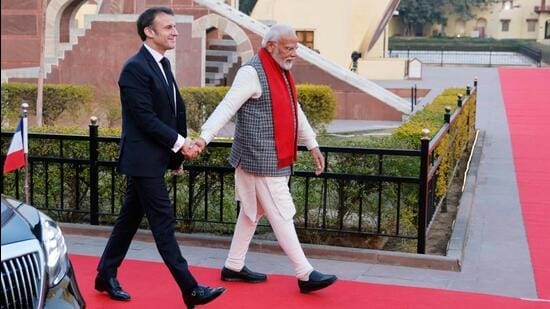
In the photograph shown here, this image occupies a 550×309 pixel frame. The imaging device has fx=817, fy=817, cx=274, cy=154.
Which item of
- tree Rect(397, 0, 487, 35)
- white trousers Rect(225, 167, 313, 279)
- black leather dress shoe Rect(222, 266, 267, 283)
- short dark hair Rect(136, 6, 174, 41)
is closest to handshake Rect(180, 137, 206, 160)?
white trousers Rect(225, 167, 313, 279)

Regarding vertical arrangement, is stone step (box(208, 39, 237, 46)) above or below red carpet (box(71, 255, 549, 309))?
above

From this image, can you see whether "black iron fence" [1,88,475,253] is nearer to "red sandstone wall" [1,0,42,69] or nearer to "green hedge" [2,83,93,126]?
"green hedge" [2,83,93,126]

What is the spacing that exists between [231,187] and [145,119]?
94.7 inches

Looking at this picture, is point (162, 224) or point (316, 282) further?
point (316, 282)

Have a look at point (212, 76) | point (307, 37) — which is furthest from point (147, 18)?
point (307, 37)

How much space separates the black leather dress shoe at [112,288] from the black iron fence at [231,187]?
1774mm

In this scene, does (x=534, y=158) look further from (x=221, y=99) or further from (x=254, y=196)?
(x=254, y=196)

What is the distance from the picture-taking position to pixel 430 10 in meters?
74.7

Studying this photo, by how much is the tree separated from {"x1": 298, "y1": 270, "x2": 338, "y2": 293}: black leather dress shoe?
70334 mm

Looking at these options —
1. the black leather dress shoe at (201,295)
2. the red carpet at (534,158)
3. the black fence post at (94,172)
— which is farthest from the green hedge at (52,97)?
the black leather dress shoe at (201,295)

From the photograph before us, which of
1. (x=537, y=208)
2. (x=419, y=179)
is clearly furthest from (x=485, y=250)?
(x=537, y=208)

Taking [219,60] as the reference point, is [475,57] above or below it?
above

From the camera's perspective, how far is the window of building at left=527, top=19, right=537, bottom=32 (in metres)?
76.7

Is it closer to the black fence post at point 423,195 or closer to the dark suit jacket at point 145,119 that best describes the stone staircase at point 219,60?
the black fence post at point 423,195
